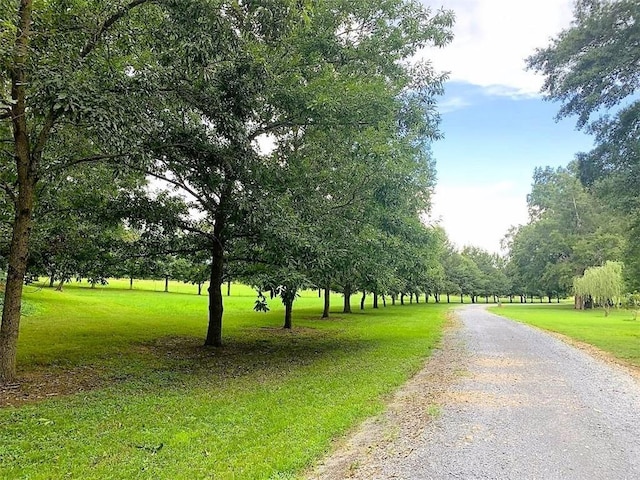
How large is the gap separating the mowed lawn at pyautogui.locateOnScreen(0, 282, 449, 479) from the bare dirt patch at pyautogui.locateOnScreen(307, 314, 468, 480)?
0.73 feet

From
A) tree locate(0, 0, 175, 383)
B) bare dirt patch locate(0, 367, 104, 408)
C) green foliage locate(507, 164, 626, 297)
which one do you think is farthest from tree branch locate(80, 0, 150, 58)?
green foliage locate(507, 164, 626, 297)

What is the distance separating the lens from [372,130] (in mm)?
9992

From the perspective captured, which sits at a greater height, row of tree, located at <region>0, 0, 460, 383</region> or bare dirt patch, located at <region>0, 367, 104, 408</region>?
row of tree, located at <region>0, 0, 460, 383</region>

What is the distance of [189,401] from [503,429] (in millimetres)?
4573

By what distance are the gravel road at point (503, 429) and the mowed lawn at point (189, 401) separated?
0.53 metres

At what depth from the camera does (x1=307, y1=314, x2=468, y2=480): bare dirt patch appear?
4.41m

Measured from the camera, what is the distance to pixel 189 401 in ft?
23.3

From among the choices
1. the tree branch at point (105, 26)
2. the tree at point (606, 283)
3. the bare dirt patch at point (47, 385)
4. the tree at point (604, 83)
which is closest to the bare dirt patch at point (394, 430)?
the bare dirt patch at point (47, 385)

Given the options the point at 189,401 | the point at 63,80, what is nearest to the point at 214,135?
→ the point at 63,80

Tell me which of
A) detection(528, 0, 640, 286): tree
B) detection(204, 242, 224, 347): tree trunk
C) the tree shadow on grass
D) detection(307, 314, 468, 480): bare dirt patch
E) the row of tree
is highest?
detection(528, 0, 640, 286): tree

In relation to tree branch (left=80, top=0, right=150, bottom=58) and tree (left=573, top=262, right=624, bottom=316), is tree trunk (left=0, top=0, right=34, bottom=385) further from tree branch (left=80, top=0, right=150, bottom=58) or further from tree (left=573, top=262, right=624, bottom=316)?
tree (left=573, top=262, right=624, bottom=316)

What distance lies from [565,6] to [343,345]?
1238 cm

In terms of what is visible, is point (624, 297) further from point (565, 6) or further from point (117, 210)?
point (117, 210)

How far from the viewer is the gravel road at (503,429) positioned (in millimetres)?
4332
